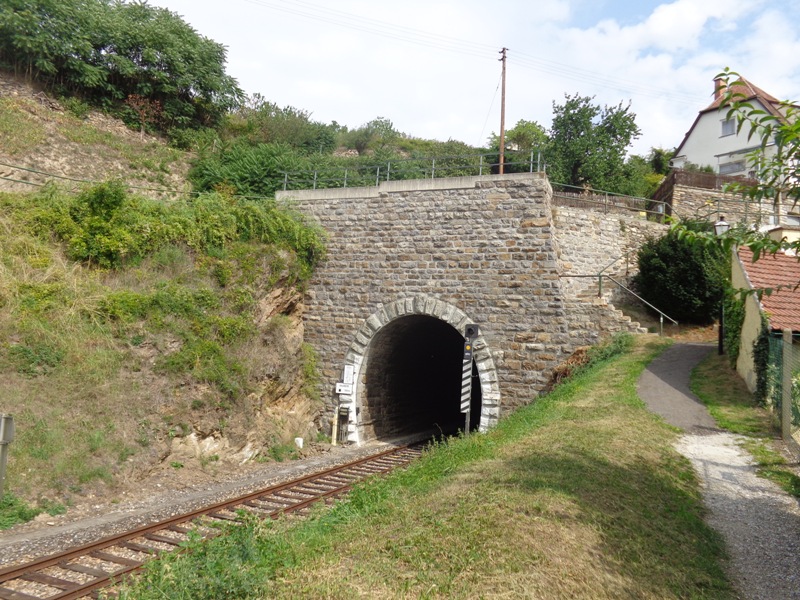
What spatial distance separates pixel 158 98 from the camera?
2469cm

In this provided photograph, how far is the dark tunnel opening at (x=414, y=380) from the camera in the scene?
1689cm

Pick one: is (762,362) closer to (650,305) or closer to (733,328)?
(733,328)

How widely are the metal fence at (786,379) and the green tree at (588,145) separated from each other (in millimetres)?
23974

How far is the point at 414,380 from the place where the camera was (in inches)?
780

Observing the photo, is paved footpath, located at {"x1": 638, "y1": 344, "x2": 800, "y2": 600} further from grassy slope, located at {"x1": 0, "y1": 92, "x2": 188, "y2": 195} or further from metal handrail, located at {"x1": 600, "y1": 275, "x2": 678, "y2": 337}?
grassy slope, located at {"x1": 0, "y1": 92, "x2": 188, "y2": 195}

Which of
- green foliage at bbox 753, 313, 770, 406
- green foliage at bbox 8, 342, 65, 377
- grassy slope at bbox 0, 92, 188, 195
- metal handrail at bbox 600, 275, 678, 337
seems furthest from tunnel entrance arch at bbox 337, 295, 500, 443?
grassy slope at bbox 0, 92, 188, 195

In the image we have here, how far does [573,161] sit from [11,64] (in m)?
26.0

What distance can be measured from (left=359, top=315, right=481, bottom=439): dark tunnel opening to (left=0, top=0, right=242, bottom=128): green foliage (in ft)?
46.0

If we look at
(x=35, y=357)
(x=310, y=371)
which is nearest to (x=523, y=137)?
(x=310, y=371)

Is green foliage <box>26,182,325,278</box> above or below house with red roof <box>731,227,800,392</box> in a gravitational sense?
above

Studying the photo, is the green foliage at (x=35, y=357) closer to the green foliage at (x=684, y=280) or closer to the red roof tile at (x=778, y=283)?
the red roof tile at (x=778, y=283)

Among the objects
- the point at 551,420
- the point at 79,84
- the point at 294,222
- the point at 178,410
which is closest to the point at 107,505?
the point at 178,410

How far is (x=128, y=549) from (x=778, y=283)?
1240cm

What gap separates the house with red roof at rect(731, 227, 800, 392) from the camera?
11.0 meters
